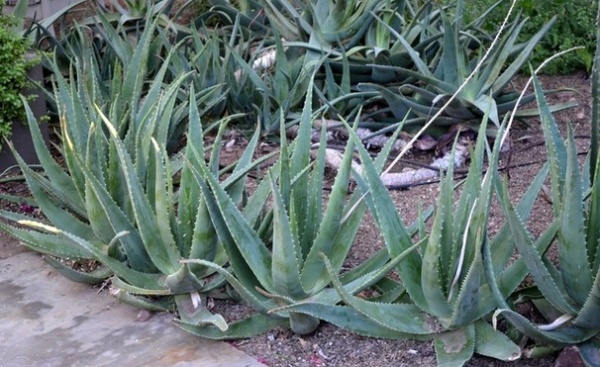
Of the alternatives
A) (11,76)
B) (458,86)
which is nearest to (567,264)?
(458,86)

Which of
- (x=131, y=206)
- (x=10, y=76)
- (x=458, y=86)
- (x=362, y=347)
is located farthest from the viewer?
(x=458, y=86)

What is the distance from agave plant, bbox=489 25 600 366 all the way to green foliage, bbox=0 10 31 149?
291 centimetres

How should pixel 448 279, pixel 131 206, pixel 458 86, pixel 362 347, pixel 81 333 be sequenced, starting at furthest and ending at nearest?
1. pixel 458 86
2. pixel 131 206
3. pixel 81 333
4. pixel 362 347
5. pixel 448 279

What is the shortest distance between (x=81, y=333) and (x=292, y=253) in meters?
1.00

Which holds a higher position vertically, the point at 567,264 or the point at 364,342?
the point at 567,264

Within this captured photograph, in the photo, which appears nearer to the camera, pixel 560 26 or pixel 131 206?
pixel 131 206

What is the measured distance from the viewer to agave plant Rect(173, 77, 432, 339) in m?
3.18

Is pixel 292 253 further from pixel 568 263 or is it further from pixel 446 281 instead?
pixel 568 263

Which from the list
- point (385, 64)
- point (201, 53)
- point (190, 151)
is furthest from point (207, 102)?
point (190, 151)

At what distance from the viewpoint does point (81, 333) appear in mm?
3572

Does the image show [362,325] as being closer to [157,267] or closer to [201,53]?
[157,267]

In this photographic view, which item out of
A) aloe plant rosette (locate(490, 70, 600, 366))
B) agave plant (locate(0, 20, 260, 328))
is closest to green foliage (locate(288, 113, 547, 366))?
aloe plant rosette (locate(490, 70, 600, 366))

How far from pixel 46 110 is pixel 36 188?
1.32m

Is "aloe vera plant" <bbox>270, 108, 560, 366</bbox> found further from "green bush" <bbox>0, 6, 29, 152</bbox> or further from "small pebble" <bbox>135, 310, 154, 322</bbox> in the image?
"green bush" <bbox>0, 6, 29, 152</bbox>
